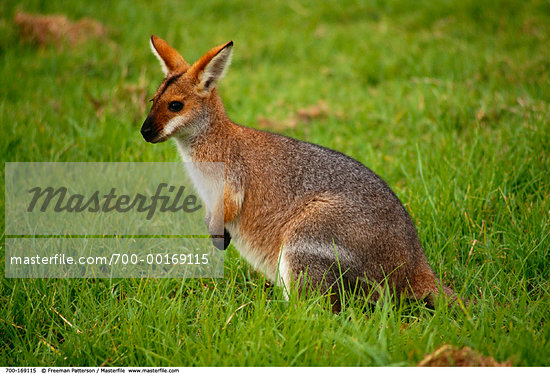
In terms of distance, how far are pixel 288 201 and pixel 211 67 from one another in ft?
4.00

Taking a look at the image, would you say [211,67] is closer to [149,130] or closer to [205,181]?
[149,130]

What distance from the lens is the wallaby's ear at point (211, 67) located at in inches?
161

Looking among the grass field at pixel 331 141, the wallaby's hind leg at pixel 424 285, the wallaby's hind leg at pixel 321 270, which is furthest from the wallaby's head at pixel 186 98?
the wallaby's hind leg at pixel 424 285

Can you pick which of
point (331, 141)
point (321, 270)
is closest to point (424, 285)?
point (321, 270)

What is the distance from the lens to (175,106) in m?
4.17

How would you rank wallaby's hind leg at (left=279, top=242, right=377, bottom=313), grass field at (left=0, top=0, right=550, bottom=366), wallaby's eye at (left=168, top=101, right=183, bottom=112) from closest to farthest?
grass field at (left=0, top=0, right=550, bottom=366)
wallaby's hind leg at (left=279, top=242, right=377, bottom=313)
wallaby's eye at (left=168, top=101, right=183, bottom=112)

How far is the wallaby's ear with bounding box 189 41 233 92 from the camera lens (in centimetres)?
409

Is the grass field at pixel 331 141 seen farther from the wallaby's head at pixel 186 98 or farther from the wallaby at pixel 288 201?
the wallaby's head at pixel 186 98

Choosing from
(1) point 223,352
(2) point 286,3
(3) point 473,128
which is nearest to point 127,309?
(1) point 223,352

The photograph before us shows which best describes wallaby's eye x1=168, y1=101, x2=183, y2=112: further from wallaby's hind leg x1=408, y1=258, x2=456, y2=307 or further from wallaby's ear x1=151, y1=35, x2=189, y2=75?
wallaby's hind leg x1=408, y1=258, x2=456, y2=307

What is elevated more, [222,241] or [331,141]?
[331,141]

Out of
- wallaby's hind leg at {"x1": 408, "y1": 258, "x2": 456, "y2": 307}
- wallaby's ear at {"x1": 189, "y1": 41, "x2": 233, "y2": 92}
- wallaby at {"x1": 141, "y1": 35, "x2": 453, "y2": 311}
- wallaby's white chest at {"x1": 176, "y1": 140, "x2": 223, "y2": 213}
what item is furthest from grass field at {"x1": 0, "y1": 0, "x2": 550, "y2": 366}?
wallaby's ear at {"x1": 189, "y1": 41, "x2": 233, "y2": 92}

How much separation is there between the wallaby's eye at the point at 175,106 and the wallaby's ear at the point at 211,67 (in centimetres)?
22

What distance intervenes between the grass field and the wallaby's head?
1164mm
